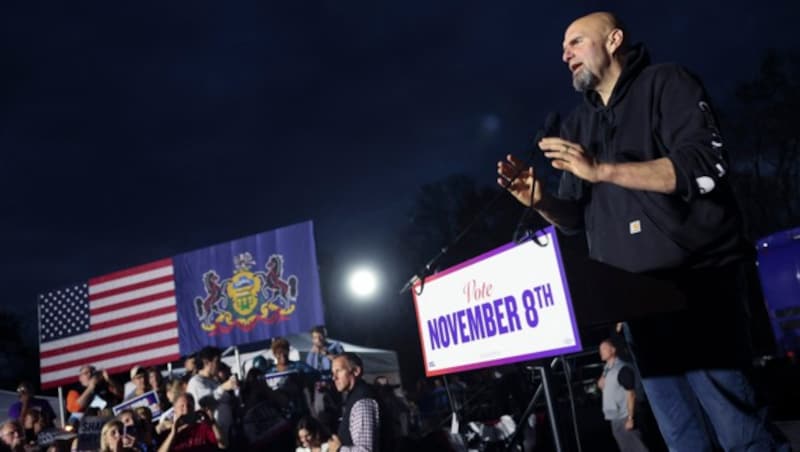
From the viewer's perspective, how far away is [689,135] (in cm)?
153

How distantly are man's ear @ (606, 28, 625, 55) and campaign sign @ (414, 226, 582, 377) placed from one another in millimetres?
656

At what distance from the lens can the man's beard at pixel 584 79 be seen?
1879 millimetres

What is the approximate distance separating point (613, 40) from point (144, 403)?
709cm

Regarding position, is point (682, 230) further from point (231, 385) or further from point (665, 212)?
point (231, 385)

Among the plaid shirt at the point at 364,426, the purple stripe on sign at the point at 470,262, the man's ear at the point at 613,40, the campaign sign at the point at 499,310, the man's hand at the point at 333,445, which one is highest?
the man's ear at the point at 613,40

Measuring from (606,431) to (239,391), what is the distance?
7205 millimetres

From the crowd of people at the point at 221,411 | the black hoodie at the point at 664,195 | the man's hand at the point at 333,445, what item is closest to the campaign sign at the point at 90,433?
the crowd of people at the point at 221,411

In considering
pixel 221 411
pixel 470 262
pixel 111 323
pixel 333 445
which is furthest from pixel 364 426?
pixel 111 323

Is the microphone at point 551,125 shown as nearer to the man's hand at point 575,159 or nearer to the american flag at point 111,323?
the man's hand at point 575,159

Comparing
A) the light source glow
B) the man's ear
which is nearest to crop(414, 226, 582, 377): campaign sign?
the man's ear

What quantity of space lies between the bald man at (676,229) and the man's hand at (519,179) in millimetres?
210

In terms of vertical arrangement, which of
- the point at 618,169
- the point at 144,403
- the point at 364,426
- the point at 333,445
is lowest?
the point at 333,445

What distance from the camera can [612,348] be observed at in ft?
22.8

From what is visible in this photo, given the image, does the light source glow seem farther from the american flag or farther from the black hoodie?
the black hoodie
